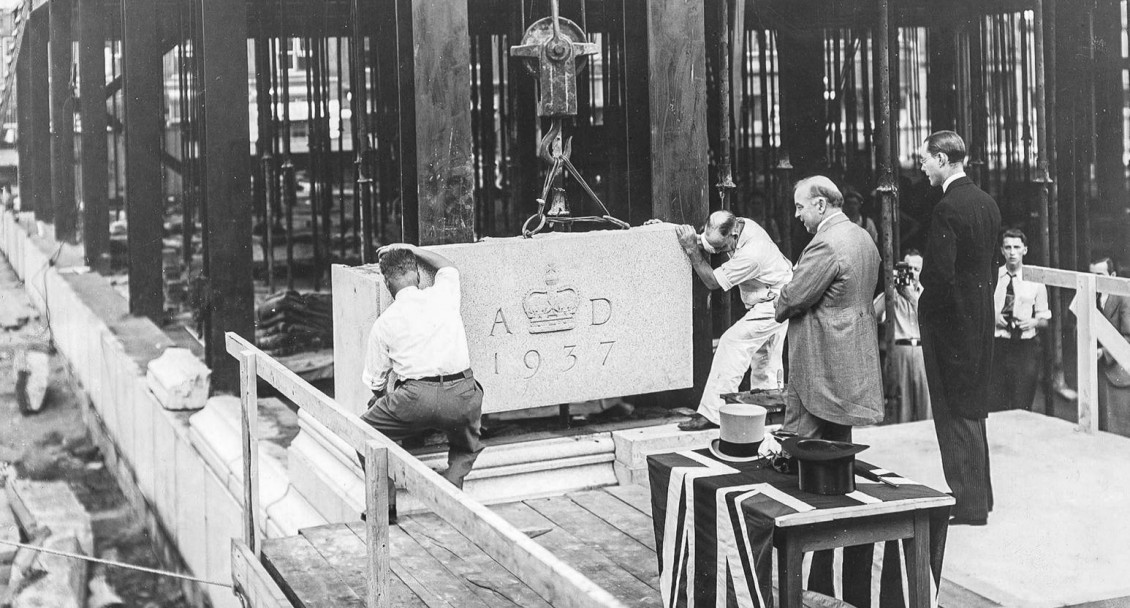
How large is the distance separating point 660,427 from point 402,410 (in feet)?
6.14

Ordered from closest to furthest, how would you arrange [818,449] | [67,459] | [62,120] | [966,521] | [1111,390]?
[818,449]
[966,521]
[67,459]
[62,120]
[1111,390]

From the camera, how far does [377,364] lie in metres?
5.88

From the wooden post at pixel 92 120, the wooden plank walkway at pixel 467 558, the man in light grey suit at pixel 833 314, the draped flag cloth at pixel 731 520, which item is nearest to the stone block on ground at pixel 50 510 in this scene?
the wooden post at pixel 92 120

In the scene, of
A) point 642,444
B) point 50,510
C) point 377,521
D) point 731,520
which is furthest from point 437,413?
point 50,510

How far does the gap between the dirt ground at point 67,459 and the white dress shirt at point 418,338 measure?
5.13 meters

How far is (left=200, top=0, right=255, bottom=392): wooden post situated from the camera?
8.83 metres

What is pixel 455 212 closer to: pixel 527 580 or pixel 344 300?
pixel 344 300

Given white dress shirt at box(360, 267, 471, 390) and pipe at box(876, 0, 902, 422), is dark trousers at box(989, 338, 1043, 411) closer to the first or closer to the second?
pipe at box(876, 0, 902, 422)

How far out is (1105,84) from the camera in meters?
11.8

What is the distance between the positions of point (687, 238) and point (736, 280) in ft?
1.17

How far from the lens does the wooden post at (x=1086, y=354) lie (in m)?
7.83

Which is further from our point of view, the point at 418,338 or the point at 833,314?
the point at 418,338

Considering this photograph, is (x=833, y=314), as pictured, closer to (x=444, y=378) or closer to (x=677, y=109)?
(x=444, y=378)

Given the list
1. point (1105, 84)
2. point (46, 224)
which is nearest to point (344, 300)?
point (46, 224)
